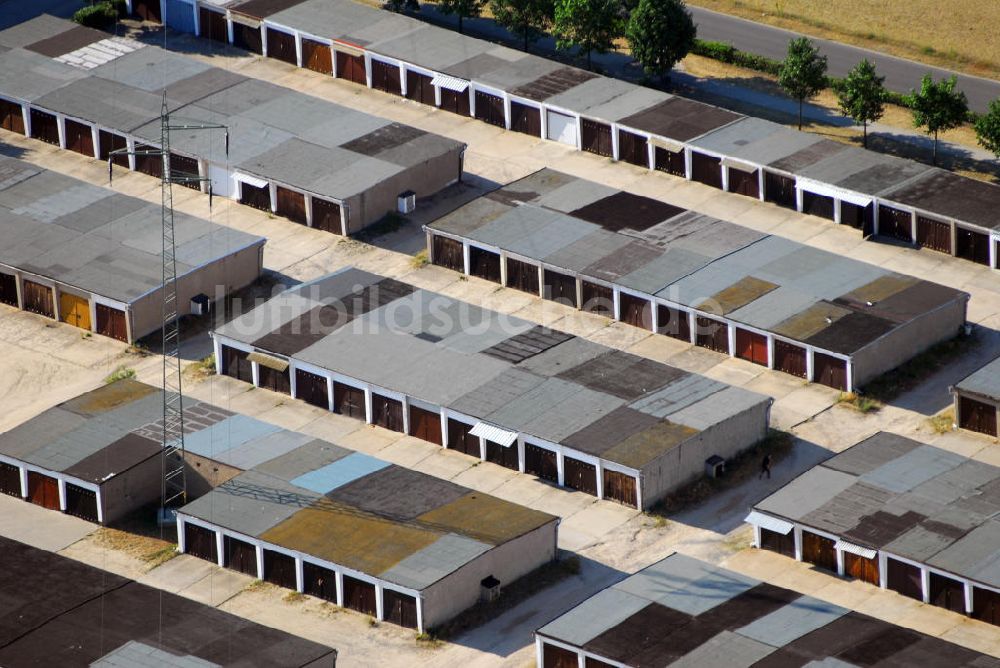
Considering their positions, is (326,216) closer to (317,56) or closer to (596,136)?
(596,136)

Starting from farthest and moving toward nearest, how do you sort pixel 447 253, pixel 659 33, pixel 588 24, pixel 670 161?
1. pixel 588 24
2. pixel 659 33
3. pixel 670 161
4. pixel 447 253

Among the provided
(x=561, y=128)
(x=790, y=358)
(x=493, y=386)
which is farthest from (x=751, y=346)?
(x=561, y=128)

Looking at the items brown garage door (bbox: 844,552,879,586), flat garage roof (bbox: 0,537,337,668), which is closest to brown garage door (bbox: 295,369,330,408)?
flat garage roof (bbox: 0,537,337,668)

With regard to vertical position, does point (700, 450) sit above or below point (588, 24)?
below

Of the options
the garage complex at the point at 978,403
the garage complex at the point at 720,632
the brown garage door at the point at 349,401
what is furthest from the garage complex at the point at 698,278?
the garage complex at the point at 720,632

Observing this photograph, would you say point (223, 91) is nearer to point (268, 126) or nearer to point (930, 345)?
point (268, 126)

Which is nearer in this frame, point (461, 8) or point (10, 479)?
point (10, 479)

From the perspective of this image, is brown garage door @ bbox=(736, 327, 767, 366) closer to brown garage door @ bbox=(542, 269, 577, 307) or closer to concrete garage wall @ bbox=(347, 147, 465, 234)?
brown garage door @ bbox=(542, 269, 577, 307)
